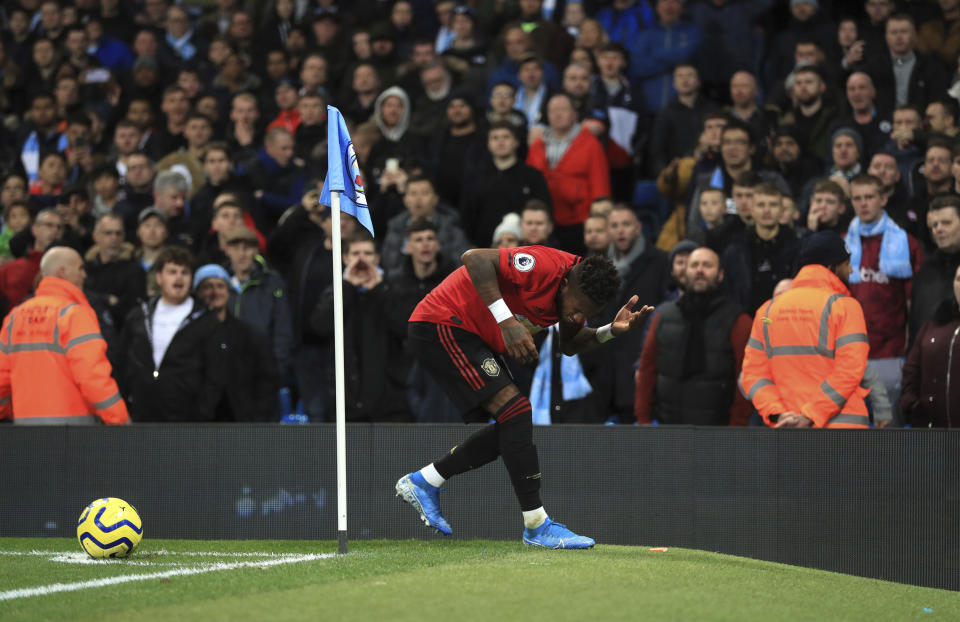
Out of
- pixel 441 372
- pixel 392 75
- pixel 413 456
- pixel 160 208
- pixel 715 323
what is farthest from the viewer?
pixel 392 75

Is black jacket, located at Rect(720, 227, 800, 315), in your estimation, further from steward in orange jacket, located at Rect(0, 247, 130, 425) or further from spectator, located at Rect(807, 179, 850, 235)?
steward in orange jacket, located at Rect(0, 247, 130, 425)

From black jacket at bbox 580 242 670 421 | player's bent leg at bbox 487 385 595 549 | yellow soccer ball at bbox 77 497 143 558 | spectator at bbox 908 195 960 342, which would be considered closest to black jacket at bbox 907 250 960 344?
spectator at bbox 908 195 960 342

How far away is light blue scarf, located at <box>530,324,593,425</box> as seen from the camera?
11938 mm

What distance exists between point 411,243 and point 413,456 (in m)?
2.90

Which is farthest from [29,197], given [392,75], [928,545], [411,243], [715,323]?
[928,545]

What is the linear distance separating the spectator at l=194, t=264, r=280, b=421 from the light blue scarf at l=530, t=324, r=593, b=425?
248cm

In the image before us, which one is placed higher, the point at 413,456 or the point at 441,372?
the point at 441,372

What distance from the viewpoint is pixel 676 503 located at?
10.1m

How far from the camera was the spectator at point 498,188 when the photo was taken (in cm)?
1416

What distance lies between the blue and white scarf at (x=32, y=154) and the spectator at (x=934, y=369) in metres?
12.7

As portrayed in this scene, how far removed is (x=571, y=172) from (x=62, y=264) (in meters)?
5.81

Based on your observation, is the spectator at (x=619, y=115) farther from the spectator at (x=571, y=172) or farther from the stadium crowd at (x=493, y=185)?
the spectator at (x=571, y=172)

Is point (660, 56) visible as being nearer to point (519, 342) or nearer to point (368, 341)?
point (368, 341)

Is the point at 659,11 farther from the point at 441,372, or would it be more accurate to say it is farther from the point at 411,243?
Result: the point at 441,372
